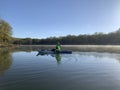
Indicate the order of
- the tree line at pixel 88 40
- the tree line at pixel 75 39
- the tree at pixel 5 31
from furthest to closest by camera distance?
the tree line at pixel 88 40
the tree line at pixel 75 39
the tree at pixel 5 31

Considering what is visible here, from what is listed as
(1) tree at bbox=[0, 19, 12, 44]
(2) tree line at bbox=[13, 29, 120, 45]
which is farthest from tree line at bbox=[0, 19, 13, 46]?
(2) tree line at bbox=[13, 29, 120, 45]

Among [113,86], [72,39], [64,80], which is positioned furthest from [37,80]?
[72,39]

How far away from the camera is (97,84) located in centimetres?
1162

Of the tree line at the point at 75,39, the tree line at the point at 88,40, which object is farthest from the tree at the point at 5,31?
the tree line at the point at 88,40

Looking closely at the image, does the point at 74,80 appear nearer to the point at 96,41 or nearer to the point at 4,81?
the point at 4,81

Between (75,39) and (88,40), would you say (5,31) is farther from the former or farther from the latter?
(75,39)

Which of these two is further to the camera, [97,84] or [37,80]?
[37,80]

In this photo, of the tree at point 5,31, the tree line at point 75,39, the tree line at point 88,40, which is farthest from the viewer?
the tree line at point 88,40

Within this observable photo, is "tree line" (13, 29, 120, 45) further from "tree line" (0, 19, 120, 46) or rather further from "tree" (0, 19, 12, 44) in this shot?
"tree" (0, 19, 12, 44)

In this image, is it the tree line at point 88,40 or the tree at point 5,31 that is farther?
the tree line at point 88,40

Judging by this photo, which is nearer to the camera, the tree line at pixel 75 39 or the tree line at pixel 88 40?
the tree line at pixel 75 39

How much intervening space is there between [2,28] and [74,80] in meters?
75.1

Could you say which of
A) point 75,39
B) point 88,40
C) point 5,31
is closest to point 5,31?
point 5,31

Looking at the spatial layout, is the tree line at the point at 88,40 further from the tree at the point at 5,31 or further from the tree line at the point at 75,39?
the tree at the point at 5,31
